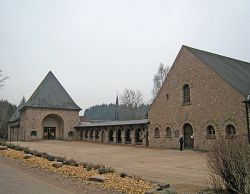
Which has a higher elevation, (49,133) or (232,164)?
(232,164)

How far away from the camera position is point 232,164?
7.43m

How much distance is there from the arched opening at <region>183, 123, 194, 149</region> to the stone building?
24.7 metres

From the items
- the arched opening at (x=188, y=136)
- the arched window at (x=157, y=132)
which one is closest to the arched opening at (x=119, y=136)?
the arched window at (x=157, y=132)

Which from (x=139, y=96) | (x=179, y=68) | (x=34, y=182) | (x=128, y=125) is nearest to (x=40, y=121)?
(x=128, y=125)

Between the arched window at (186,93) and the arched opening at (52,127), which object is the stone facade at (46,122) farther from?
the arched window at (186,93)

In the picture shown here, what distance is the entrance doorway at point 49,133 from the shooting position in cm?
4912

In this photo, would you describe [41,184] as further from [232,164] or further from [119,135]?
[119,135]

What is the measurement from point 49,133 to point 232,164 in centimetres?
4489

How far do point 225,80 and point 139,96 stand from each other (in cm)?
3695

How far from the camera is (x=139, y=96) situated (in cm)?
6150

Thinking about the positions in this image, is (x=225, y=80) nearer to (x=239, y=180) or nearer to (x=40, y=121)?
(x=239, y=180)

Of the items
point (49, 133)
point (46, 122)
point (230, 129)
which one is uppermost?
point (46, 122)

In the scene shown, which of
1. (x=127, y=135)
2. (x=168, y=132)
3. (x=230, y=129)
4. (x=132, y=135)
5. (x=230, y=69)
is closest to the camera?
(x=230, y=129)

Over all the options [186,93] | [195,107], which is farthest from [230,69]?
[195,107]
